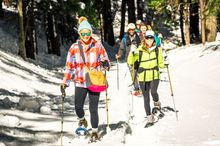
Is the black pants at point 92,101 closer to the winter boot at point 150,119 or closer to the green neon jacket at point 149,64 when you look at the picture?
the winter boot at point 150,119

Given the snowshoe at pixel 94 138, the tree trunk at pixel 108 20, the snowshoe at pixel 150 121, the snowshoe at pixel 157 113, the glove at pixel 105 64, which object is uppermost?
the tree trunk at pixel 108 20

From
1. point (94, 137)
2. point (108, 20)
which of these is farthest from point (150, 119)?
point (108, 20)

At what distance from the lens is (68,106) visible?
12320 millimetres

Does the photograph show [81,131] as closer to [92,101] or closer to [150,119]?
[92,101]

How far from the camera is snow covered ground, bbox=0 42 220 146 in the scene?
24.6 feet

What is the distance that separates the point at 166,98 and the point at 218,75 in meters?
4.66

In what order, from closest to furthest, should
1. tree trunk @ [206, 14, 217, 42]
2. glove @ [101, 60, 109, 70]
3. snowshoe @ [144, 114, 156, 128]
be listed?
glove @ [101, 60, 109, 70], snowshoe @ [144, 114, 156, 128], tree trunk @ [206, 14, 217, 42]

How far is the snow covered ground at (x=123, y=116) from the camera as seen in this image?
7.50 meters

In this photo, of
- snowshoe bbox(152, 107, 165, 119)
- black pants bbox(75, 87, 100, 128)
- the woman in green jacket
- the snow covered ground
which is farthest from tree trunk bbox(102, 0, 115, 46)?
black pants bbox(75, 87, 100, 128)

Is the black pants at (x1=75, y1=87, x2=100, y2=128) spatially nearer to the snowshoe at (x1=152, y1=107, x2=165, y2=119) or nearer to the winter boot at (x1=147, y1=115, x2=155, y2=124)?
the winter boot at (x1=147, y1=115, x2=155, y2=124)

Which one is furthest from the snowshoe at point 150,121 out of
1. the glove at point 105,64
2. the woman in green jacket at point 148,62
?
the glove at point 105,64

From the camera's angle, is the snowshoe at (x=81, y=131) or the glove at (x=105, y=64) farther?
the snowshoe at (x=81, y=131)

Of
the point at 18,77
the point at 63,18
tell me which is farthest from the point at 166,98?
the point at 63,18

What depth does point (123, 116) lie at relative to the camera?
9945mm
